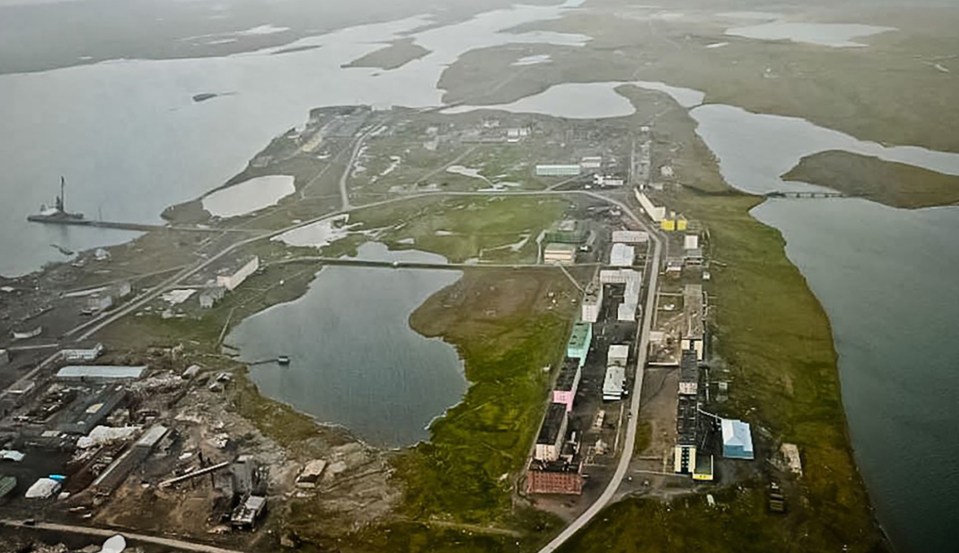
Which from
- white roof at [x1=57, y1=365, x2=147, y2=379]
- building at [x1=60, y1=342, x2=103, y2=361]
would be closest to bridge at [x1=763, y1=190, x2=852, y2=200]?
white roof at [x1=57, y1=365, x2=147, y2=379]

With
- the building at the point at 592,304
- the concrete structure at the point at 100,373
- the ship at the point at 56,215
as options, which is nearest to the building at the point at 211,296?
the concrete structure at the point at 100,373

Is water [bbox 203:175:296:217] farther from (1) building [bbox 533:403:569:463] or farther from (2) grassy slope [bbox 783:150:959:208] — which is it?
(2) grassy slope [bbox 783:150:959:208]

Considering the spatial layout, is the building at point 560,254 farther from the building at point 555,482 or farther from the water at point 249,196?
the water at point 249,196

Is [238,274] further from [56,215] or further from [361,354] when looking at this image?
[56,215]

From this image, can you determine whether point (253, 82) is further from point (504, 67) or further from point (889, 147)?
point (889, 147)

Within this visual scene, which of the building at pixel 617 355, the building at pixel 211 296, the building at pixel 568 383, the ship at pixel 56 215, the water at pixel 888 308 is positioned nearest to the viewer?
the water at pixel 888 308

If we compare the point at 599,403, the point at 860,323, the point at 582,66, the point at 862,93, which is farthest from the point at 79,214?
the point at 862,93

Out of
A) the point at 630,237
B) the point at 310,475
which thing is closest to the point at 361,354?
the point at 310,475
